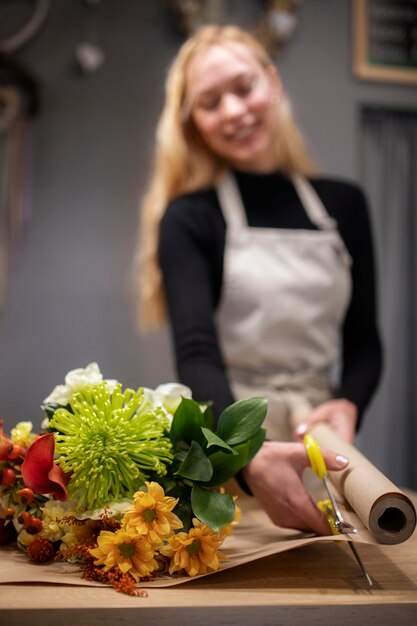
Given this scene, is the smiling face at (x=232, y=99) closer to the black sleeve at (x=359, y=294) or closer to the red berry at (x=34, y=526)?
the black sleeve at (x=359, y=294)

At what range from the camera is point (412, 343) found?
276 cm

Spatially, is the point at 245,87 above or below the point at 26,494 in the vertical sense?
above

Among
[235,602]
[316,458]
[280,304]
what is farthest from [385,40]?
[235,602]

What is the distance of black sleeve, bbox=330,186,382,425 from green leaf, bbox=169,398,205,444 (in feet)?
2.51

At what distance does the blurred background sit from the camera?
2.53 metres

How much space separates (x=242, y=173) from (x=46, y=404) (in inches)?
36.4

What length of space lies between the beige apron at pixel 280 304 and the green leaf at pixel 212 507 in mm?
714

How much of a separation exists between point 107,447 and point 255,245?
2.84 ft

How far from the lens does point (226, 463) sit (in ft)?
2.49

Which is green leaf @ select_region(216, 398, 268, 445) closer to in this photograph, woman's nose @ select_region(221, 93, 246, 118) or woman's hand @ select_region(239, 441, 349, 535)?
woman's hand @ select_region(239, 441, 349, 535)

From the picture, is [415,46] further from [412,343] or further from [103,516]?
[103,516]

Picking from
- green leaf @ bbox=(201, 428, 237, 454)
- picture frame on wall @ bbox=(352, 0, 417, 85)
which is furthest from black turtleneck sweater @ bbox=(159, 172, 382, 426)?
picture frame on wall @ bbox=(352, 0, 417, 85)

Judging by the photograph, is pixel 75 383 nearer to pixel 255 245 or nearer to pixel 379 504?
pixel 379 504

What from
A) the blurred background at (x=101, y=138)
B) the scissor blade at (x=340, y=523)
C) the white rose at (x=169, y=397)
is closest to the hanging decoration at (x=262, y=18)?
the blurred background at (x=101, y=138)
